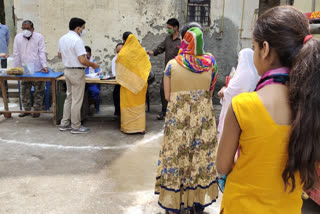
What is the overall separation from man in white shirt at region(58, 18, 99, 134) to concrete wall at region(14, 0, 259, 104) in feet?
6.75

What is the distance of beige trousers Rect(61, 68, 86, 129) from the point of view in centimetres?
490

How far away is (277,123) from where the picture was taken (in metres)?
1.06

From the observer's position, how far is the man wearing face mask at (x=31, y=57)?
5.80 m

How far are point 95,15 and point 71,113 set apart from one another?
3.02 m

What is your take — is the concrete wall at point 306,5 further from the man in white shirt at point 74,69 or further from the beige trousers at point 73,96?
the beige trousers at point 73,96

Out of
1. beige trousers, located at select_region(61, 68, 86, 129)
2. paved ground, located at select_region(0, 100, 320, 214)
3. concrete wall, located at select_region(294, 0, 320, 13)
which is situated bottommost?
paved ground, located at select_region(0, 100, 320, 214)

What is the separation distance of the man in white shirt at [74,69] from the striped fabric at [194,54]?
106 inches

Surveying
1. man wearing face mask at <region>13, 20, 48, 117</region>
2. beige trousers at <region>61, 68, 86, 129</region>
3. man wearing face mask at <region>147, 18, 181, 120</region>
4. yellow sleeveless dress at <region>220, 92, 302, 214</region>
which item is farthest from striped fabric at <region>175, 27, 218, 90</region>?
man wearing face mask at <region>13, 20, 48, 117</region>

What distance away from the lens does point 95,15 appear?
7023mm

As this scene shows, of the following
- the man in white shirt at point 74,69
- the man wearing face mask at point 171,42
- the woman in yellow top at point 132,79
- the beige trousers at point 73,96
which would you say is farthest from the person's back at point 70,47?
the man wearing face mask at point 171,42

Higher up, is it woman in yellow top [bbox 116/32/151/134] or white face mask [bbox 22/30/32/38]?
white face mask [bbox 22/30/32/38]

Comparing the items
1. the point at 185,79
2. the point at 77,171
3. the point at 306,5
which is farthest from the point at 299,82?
the point at 306,5

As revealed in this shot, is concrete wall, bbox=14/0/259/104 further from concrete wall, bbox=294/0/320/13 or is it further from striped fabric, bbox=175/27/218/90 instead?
striped fabric, bbox=175/27/218/90

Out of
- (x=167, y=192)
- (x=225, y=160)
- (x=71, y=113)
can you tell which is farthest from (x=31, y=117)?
(x=225, y=160)
